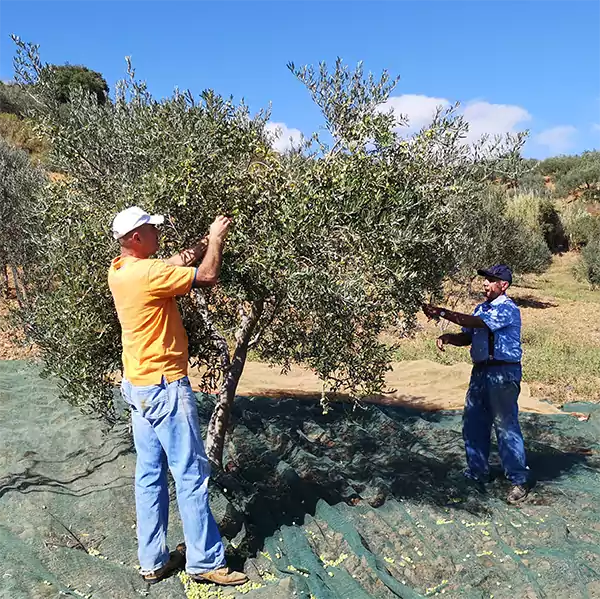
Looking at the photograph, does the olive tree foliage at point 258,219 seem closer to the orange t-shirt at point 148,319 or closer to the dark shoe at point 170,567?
the orange t-shirt at point 148,319

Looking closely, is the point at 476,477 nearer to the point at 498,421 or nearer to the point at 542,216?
the point at 498,421

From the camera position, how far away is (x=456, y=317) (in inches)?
246

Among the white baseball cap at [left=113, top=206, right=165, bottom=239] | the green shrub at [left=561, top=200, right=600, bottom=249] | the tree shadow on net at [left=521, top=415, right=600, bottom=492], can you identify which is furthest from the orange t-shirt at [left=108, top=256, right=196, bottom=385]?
the green shrub at [left=561, top=200, right=600, bottom=249]

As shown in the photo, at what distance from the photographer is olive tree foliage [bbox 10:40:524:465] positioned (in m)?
4.84

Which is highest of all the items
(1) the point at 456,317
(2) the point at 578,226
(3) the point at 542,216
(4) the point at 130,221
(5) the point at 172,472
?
(3) the point at 542,216

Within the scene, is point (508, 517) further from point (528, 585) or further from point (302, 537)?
point (302, 537)

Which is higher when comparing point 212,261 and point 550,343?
point 212,261

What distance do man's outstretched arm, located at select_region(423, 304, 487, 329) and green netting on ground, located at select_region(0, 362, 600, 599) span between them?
1.72 meters

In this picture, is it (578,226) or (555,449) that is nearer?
(555,449)

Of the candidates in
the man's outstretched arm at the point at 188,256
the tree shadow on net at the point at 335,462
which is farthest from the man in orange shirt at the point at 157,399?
the tree shadow on net at the point at 335,462

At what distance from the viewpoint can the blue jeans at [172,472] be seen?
436 centimetres

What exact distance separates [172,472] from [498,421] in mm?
3726

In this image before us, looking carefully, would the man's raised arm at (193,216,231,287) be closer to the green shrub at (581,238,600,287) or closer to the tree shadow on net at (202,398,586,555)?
the tree shadow on net at (202,398,586,555)

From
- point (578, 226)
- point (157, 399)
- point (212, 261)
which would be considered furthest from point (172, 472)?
point (578, 226)
